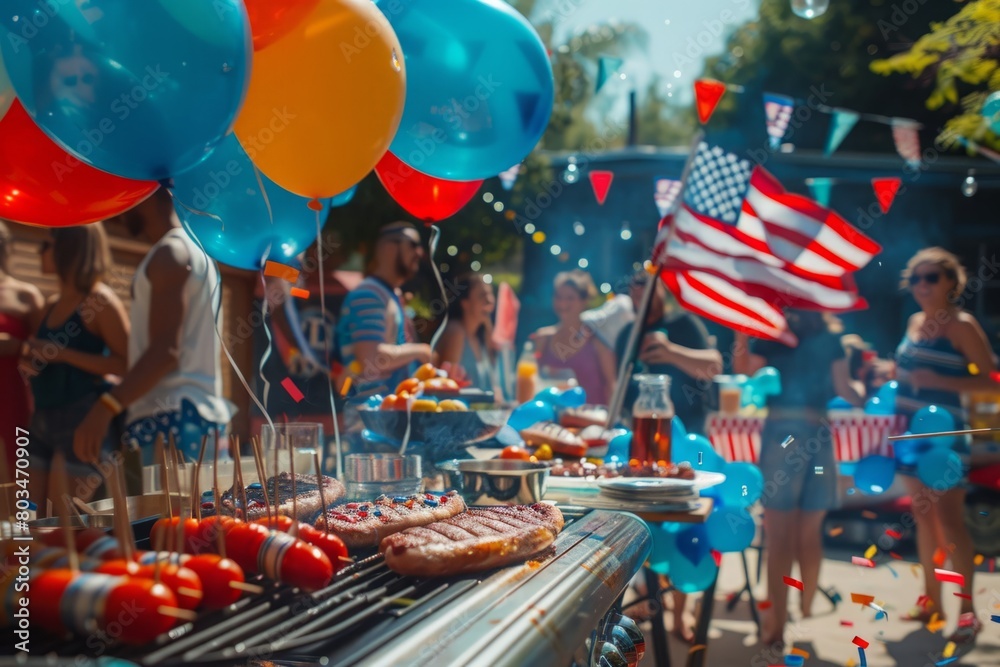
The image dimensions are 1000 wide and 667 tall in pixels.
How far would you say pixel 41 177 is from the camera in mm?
2434

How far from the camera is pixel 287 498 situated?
2.35 meters

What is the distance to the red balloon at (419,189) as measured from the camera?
335 centimetres

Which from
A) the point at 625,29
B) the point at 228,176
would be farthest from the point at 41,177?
the point at 625,29

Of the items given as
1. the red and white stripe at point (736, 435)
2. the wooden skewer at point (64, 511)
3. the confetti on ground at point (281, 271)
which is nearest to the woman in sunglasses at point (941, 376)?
the red and white stripe at point (736, 435)

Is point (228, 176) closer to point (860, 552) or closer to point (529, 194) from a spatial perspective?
point (860, 552)

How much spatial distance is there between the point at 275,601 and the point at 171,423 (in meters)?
2.34

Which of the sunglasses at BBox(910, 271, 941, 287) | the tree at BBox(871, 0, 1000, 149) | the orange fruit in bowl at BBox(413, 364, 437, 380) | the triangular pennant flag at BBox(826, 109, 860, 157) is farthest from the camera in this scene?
the triangular pennant flag at BBox(826, 109, 860, 157)

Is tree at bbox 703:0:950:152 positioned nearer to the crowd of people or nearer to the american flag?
the american flag

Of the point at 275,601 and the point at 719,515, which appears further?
the point at 719,515

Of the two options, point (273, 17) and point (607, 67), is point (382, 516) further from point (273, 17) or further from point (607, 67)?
point (607, 67)

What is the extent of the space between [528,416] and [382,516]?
6.92 ft

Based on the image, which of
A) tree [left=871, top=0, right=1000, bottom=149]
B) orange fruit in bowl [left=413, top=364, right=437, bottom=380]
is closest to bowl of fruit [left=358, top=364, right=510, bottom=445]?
orange fruit in bowl [left=413, top=364, right=437, bottom=380]

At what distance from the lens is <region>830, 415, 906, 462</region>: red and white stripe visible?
6970 millimetres

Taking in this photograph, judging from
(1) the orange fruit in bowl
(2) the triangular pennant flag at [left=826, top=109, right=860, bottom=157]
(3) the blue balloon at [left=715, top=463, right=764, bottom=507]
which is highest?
(2) the triangular pennant flag at [left=826, top=109, right=860, bottom=157]
